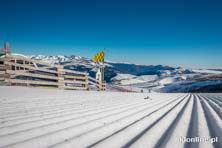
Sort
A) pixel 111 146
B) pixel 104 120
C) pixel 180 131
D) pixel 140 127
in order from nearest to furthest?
pixel 111 146
pixel 180 131
pixel 140 127
pixel 104 120

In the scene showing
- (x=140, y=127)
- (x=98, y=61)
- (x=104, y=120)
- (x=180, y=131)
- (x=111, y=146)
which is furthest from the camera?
(x=98, y=61)

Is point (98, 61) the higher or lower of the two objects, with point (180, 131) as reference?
higher

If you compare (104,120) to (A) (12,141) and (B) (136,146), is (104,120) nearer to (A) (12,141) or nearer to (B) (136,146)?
(B) (136,146)

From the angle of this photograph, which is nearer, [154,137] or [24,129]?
[154,137]

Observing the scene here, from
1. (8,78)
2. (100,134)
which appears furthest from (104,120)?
(8,78)

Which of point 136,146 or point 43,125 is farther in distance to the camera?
point 43,125

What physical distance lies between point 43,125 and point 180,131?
176 cm

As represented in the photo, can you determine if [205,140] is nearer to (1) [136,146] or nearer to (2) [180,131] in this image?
(2) [180,131]

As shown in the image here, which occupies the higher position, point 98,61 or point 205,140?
point 98,61

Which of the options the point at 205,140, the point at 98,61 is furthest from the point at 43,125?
the point at 98,61

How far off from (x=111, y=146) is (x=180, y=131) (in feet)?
3.17


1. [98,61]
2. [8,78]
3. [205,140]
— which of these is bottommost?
[205,140]

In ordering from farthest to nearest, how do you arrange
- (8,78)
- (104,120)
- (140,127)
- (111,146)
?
(8,78) → (104,120) → (140,127) → (111,146)

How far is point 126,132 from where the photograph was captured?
172 centimetres
